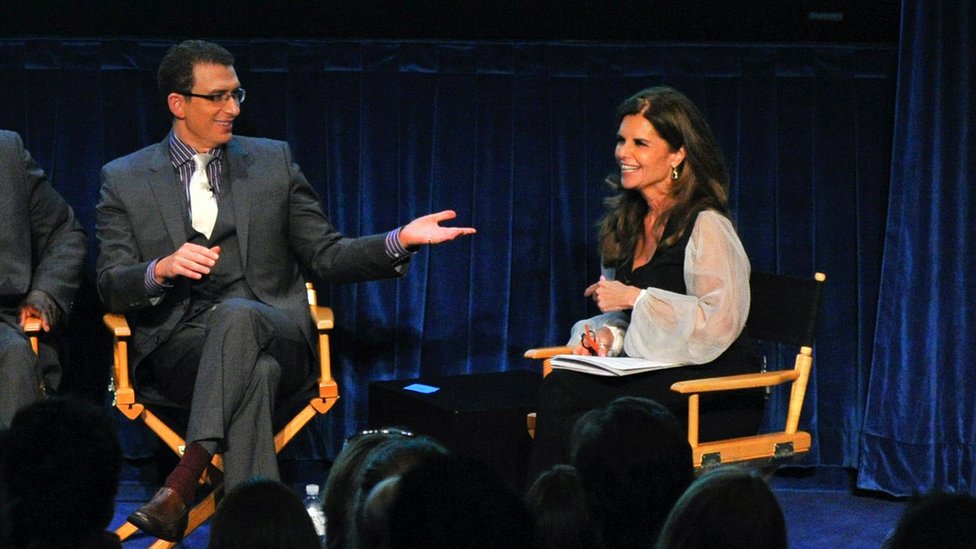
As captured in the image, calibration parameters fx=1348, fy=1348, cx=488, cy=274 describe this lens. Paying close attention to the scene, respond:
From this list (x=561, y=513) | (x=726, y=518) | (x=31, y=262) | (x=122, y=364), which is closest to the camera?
(x=726, y=518)

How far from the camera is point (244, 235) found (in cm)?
423

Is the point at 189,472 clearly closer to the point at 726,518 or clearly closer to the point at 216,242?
the point at 216,242

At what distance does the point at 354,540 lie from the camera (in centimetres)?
181

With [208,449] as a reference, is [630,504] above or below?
above

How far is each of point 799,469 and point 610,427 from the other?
115 inches

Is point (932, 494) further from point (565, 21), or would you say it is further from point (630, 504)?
point (565, 21)

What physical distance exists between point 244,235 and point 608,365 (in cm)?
131

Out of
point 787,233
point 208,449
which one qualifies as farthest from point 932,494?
point 787,233

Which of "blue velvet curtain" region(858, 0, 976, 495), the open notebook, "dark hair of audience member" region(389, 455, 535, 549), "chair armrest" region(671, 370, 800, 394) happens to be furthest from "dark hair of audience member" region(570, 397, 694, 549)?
"blue velvet curtain" region(858, 0, 976, 495)

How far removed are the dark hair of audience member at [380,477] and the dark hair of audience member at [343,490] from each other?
0.04m

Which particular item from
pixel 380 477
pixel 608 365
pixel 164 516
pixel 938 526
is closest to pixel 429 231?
pixel 608 365

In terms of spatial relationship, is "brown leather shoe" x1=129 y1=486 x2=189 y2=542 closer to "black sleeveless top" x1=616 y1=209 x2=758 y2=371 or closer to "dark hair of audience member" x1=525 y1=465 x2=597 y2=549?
"black sleeveless top" x1=616 y1=209 x2=758 y2=371

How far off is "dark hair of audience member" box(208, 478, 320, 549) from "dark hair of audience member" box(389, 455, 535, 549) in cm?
20

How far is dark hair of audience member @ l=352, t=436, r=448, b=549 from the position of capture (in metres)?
1.74
